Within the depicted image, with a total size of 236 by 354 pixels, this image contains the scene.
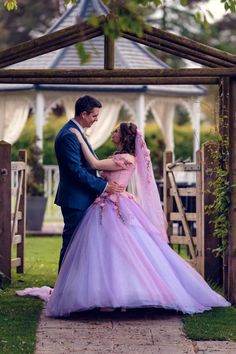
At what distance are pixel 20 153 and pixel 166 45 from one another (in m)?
3.84

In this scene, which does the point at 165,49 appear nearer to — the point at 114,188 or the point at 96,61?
the point at 114,188

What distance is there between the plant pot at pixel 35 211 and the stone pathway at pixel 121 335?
11455 millimetres

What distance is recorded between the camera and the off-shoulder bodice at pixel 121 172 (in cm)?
1024

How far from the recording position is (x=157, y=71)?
10.3 m

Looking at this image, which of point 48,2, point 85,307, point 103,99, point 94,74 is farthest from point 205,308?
point 48,2

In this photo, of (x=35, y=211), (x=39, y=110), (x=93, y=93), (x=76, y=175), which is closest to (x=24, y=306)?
(x=76, y=175)

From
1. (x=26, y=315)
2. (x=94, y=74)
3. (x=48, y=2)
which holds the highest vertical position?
(x=48, y=2)

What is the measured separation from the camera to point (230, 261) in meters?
10.5

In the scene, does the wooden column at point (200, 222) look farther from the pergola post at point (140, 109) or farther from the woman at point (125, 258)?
the pergola post at point (140, 109)

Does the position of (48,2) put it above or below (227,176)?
above

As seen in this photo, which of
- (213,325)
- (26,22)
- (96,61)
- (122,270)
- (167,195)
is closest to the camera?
(213,325)

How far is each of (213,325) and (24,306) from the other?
206cm

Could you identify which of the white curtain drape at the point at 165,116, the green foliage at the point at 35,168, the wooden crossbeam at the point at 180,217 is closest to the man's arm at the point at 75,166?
the wooden crossbeam at the point at 180,217

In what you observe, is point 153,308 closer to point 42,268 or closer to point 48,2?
point 42,268
